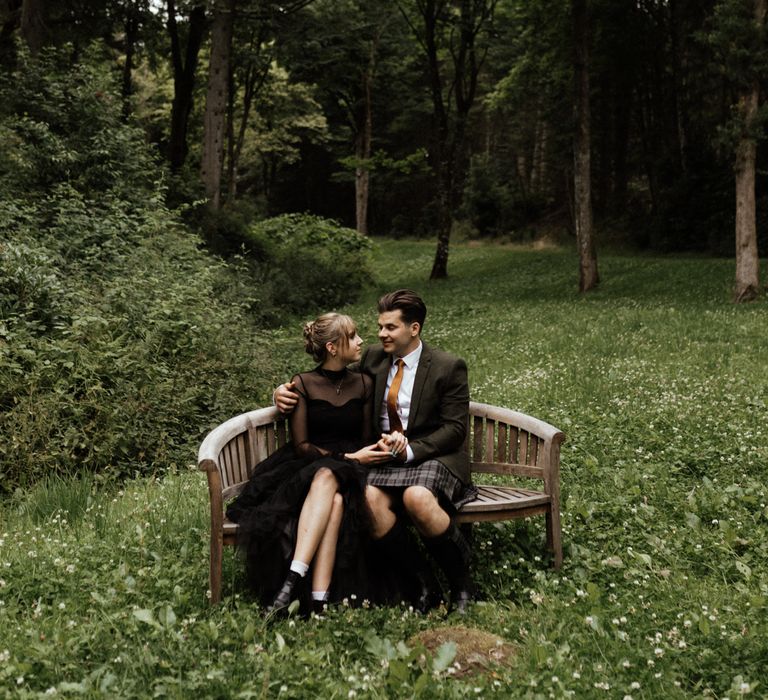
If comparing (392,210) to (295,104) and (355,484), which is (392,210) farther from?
(355,484)

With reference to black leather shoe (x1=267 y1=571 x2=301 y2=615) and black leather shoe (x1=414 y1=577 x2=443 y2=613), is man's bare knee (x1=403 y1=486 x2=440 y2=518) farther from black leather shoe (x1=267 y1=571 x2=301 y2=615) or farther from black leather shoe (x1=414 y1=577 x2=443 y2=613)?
black leather shoe (x1=267 y1=571 x2=301 y2=615)

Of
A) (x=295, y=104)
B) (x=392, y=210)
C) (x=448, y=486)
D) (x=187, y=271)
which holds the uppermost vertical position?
(x=295, y=104)

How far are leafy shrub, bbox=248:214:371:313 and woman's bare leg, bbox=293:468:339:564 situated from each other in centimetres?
1680

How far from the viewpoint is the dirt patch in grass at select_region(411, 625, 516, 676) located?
414cm

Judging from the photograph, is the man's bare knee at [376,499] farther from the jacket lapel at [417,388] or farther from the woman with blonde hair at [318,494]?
the jacket lapel at [417,388]

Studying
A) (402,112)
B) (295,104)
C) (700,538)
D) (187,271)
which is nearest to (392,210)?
(402,112)

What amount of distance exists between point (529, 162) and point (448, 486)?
47.8 meters

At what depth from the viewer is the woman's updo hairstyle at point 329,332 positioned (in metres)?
5.50

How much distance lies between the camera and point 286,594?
15.3ft

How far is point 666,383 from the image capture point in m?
10.5

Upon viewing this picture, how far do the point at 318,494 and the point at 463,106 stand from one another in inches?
1144

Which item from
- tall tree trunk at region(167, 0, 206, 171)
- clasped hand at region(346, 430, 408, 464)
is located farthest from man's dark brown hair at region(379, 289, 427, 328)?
tall tree trunk at region(167, 0, 206, 171)

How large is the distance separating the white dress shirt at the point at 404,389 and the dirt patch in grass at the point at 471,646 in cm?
153

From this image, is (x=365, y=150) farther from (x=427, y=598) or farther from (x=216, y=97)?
(x=427, y=598)
